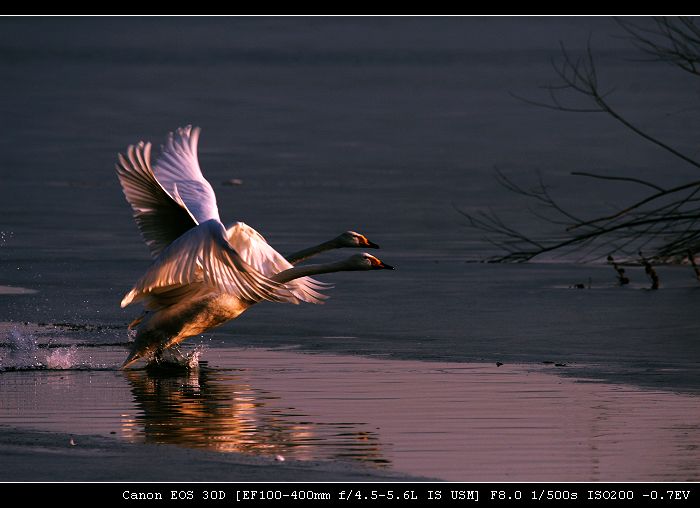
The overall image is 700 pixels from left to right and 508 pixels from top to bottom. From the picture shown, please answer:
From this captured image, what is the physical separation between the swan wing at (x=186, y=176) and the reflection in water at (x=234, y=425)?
2.40m

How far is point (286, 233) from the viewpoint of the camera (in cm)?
2125

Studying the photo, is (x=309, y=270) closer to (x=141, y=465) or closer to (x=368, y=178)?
(x=141, y=465)

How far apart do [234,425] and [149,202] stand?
3.85m

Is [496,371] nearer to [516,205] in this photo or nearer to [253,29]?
[516,205]

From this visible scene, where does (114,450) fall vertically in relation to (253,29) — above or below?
below

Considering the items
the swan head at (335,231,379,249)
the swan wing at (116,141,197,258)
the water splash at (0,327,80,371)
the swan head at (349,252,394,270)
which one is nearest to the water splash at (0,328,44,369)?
the water splash at (0,327,80,371)

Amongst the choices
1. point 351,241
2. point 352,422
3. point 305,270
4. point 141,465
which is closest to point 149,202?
point 305,270

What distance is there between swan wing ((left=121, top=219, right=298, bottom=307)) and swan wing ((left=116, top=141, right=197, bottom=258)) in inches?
46.1

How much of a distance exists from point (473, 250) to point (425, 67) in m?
27.7

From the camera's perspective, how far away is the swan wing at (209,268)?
10.5 m

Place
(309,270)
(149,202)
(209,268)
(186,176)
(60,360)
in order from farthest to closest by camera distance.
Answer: (186,176) → (149,202) → (309,270) → (60,360) → (209,268)

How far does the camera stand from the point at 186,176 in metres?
13.2
